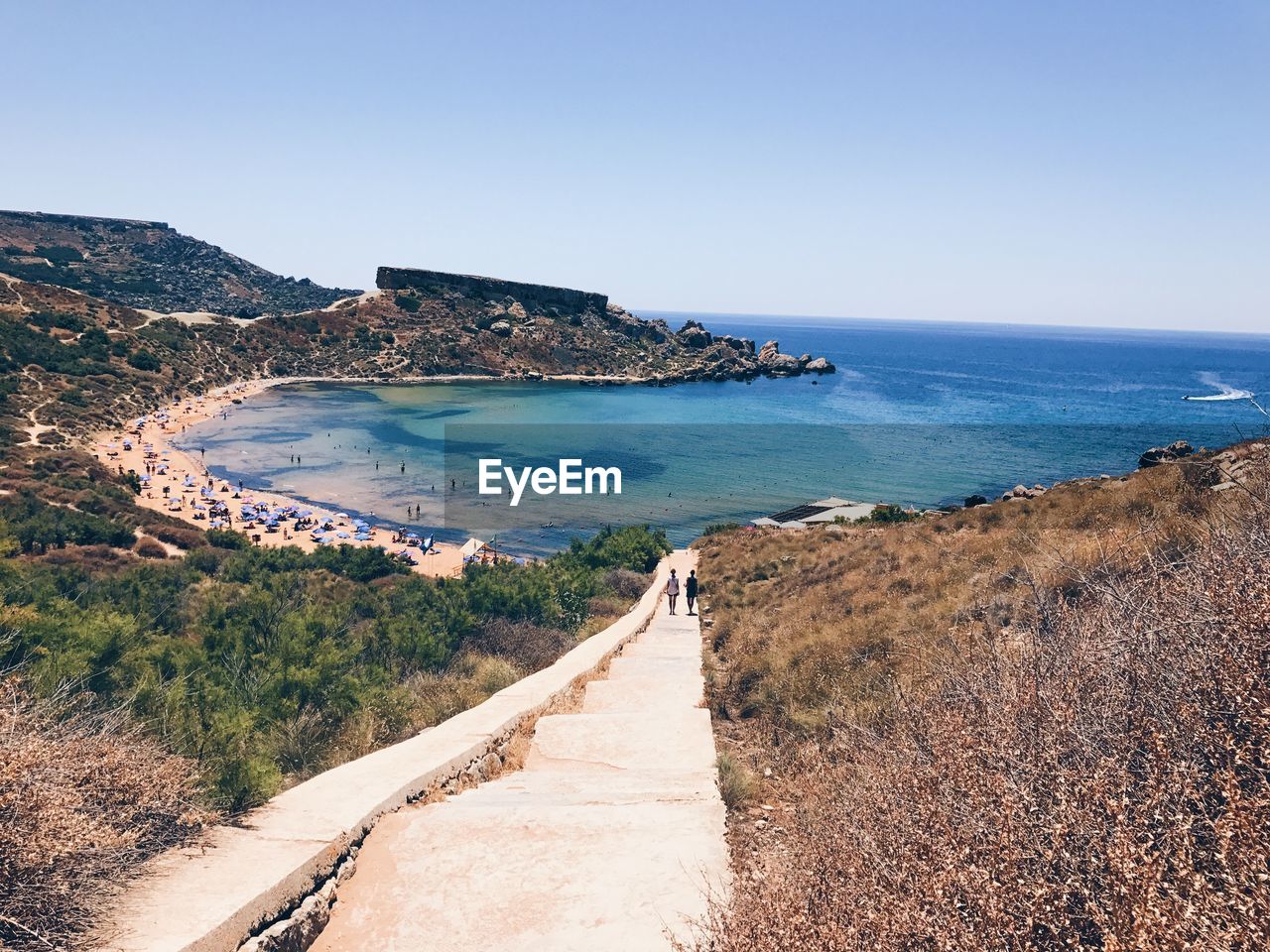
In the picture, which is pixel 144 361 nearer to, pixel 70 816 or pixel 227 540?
pixel 227 540

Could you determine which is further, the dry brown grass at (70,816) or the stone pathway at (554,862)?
the stone pathway at (554,862)

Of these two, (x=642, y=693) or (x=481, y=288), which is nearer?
(x=642, y=693)

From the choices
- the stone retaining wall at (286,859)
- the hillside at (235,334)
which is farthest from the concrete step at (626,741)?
the hillside at (235,334)

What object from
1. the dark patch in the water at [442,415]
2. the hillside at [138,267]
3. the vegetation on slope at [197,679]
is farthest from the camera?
the hillside at [138,267]

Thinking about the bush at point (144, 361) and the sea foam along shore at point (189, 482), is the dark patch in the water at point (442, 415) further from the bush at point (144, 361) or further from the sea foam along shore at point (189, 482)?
the bush at point (144, 361)

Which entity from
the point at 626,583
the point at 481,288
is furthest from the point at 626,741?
the point at 481,288

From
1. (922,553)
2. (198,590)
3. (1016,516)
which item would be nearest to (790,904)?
(922,553)
